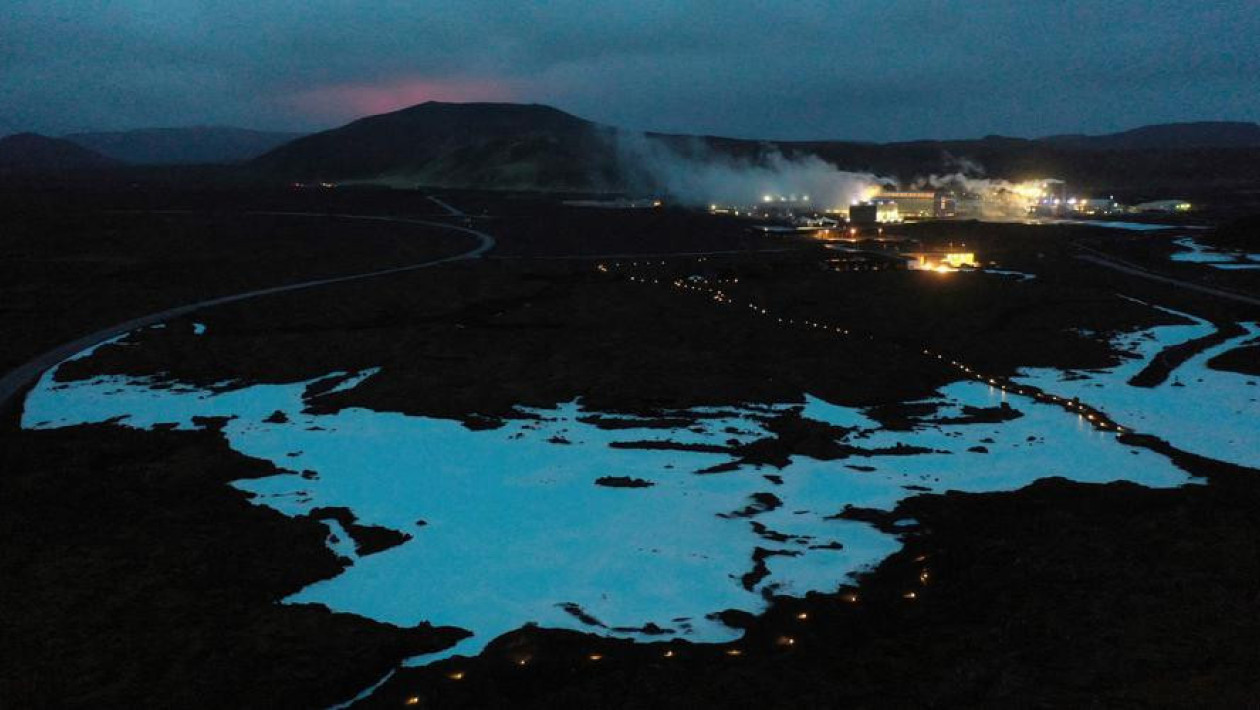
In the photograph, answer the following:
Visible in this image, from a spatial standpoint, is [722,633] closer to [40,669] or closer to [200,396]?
[40,669]

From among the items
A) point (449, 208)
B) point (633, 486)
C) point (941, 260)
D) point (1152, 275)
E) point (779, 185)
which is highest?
point (779, 185)

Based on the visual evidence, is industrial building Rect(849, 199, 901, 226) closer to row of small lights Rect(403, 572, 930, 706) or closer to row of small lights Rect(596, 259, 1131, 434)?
row of small lights Rect(596, 259, 1131, 434)

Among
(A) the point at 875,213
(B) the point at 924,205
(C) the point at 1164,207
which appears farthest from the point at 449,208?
(C) the point at 1164,207

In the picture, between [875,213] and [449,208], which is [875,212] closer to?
[875,213]

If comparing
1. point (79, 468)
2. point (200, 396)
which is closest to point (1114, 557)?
point (79, 468)

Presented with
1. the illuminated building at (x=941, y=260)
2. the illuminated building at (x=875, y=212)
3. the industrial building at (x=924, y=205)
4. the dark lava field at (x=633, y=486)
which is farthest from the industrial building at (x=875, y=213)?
the dark lava field at (x=633, y=486)

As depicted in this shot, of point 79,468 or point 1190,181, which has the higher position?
point 1190,181

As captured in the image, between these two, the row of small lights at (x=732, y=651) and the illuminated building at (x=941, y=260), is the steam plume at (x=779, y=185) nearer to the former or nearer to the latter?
the illuminated building at (x=941, y=260)
